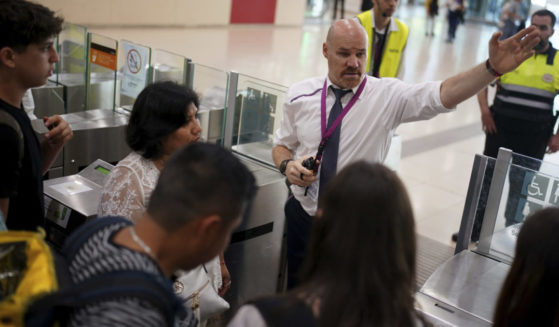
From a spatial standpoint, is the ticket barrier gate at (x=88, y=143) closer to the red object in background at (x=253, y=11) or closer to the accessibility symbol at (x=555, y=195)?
the accessibility symbol at (x=555, y=195)

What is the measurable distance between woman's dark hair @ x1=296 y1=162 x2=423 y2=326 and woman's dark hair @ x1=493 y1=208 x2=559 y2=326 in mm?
280

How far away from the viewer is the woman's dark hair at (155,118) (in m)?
2.26

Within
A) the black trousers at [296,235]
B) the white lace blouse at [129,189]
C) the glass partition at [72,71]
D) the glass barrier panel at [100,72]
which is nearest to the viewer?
the white lace blouse at [129,189]

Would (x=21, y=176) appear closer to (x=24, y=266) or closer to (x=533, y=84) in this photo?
(x=24, y=266)

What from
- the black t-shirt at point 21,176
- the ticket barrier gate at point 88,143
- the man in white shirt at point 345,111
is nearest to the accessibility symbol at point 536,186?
the man in white shirt at point 345,111

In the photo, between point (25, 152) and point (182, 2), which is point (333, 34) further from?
point (182, 2)

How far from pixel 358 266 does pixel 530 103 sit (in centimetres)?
351

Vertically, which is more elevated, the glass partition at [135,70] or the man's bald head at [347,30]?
the man's bald head at [347,30]

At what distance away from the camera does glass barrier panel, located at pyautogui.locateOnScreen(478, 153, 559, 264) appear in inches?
102

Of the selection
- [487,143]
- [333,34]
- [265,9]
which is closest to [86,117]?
[333,34]

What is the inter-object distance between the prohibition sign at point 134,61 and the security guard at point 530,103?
2.51 meters

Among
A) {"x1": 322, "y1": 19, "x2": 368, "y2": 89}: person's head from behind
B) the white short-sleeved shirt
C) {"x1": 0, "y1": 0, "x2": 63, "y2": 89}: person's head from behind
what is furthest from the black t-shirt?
{"x1": 322, "y1": 19, "x2": 368, "y2": 89}: person's head from behind

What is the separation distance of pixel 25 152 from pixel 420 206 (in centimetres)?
406

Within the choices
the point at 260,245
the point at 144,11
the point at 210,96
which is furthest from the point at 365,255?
the point at 144,11
